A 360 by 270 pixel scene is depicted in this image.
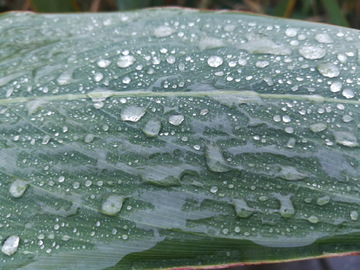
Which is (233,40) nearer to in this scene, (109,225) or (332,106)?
(332,106)

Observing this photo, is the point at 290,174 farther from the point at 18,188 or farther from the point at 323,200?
the point at 18,188

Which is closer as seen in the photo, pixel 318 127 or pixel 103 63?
pixel 318 127

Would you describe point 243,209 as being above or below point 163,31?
below

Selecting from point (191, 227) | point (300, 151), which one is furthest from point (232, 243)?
point (300, 151)

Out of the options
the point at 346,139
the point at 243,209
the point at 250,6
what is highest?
the point at 346,139

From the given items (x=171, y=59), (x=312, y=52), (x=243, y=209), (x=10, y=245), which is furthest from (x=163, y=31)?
(x=10, y=245)

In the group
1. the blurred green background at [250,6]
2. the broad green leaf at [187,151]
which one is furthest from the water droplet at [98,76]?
the blurred green background at [250,6]
